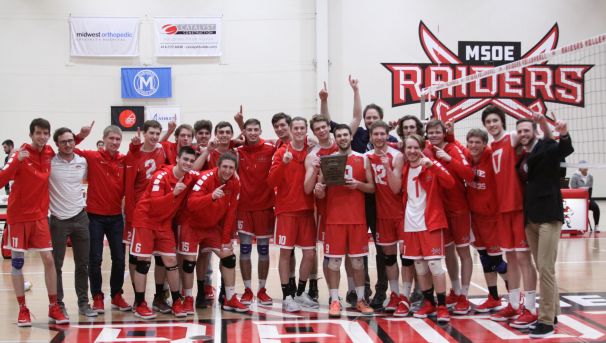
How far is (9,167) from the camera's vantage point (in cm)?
635

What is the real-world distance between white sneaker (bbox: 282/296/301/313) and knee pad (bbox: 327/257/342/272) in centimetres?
58

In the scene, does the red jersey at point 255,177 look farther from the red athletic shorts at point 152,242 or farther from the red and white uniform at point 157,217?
the red athletic shorts at point 152,242

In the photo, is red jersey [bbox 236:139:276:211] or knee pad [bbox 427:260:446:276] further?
red jersey [bbox 236:139:276:211]

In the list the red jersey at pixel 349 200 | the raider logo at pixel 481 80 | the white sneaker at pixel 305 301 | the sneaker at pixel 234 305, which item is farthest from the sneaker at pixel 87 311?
the raider logo at pixel 481 80

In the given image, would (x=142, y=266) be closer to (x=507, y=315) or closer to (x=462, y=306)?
(x=462, y=306)

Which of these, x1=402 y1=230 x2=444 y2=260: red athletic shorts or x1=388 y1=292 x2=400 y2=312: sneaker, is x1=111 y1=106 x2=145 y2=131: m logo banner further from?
x1=402 y1=230 x2=444 y2=260: red athletic shorts

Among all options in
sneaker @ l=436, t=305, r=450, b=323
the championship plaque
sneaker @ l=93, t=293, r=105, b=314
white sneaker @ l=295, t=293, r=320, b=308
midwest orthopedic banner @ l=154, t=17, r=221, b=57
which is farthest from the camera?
midwest orthopedic banner @ l=154, t=17, r=221, b=57

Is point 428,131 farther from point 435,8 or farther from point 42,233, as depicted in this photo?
point 435,8

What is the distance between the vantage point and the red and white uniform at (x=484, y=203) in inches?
260

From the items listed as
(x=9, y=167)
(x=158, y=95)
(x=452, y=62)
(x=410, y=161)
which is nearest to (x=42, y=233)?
(x=9, y=167)

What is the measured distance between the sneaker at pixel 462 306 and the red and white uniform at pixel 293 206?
166cm

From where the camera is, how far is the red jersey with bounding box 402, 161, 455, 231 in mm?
6438

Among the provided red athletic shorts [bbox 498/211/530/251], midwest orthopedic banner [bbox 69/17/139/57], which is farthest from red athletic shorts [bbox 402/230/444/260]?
midwest orthopedic banner [bbox 69/17/139/57]

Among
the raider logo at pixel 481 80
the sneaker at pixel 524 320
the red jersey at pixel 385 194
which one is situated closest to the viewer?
the sneaker at pixel 524 320
